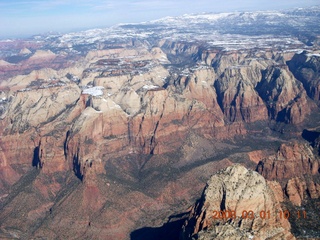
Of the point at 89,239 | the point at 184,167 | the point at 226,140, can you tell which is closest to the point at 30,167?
the point at 89,239

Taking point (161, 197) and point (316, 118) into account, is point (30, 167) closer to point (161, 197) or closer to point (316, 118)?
point (161, 197)

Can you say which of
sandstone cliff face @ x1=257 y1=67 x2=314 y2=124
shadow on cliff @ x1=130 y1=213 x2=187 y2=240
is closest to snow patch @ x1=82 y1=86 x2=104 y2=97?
shadow on cliff @ x1=130 y1=213 x2=187 y2=240

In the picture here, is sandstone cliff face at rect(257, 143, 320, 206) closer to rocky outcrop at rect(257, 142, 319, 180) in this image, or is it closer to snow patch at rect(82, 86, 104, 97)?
rocky outcrop at rect(257, 142, 319, 180)

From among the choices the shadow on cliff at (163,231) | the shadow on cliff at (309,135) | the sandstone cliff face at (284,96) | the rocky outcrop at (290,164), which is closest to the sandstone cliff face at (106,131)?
the rocky outcrop at (290,164)
